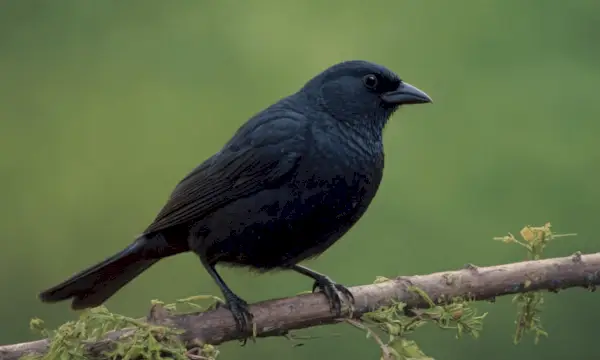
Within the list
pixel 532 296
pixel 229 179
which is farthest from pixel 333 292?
pixel 532 296

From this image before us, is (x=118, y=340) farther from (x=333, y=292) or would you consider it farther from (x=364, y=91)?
(x=364, y=91)

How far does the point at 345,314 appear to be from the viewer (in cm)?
276

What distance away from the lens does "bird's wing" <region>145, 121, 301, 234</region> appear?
2.88 m

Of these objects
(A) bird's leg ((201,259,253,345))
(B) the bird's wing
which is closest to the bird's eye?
(B) the bird's wing

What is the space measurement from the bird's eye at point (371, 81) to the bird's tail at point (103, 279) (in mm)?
941

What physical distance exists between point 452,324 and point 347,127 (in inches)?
29.4

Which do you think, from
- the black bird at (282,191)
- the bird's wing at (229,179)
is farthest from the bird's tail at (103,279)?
the bird's wing at (229,179)

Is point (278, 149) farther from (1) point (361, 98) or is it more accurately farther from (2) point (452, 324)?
(2) point (452, 324)

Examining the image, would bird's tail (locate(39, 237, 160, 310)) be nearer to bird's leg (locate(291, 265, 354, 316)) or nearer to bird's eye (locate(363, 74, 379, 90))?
bird's leg (locate(291, 265, 354, 316))

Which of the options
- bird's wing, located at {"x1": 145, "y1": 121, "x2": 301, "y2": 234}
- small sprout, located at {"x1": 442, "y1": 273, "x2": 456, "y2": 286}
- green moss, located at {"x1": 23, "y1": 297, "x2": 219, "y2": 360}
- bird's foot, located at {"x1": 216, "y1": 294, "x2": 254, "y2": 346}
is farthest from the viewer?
bird's wing, located at {"x1": 145, "y1": 121, "x2": 301, "y2": 234}

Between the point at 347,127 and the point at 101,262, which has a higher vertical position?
the point at 347,127

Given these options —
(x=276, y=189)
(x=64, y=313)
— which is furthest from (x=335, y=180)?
(x=64, y=313)

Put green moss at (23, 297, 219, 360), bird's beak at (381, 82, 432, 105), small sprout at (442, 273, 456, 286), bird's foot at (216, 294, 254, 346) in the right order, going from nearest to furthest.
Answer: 1. green moss at (23, 297, 219, 360)
2. bird's foot at (216, 294, 254, 346)
3. small sprout at (442, 273, 456, 286)
4. bird's beak at (381, 82, 432, 105)

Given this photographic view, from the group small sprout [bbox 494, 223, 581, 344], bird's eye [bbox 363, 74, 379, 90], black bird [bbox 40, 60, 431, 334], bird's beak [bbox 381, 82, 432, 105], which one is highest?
bird's eye [bbox 363, 74, 379, 90]
